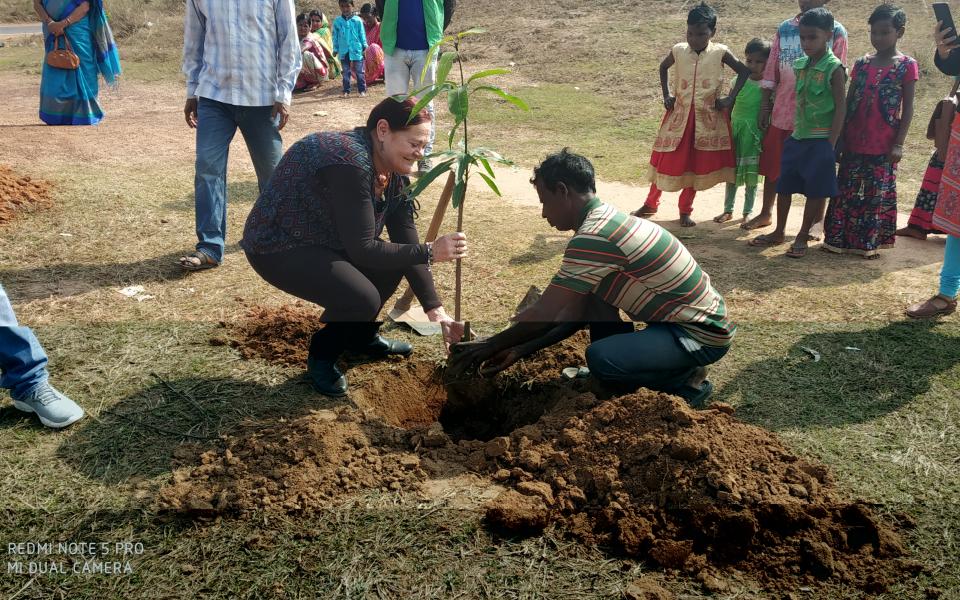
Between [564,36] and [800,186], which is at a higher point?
[564,36]

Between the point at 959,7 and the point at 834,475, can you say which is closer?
the point at 834,475

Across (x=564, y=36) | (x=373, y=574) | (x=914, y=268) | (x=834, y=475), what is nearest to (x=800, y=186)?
(x=914, y=268)

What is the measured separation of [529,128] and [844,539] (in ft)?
24.0

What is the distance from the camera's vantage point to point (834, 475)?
269cm

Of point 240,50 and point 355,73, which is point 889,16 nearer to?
point 240,50

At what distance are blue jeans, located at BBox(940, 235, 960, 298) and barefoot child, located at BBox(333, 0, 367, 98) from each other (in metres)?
8.93

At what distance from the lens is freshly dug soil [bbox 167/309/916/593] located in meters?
2.30

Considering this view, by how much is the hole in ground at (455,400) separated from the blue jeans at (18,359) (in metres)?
1.24

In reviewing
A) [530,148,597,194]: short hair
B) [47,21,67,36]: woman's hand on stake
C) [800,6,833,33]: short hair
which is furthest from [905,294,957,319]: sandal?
[47,21,67,36]: woman's hand on stake

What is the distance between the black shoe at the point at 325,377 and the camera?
321 cm

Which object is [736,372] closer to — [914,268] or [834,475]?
[834,475]

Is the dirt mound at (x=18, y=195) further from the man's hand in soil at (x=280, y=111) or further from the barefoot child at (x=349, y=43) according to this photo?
the barefoot child at (x=349, y=43)

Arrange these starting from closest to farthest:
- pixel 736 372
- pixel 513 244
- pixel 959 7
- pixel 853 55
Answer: pixel 736 372, pixel 513 244, pixel 853 55, pixel 959 7

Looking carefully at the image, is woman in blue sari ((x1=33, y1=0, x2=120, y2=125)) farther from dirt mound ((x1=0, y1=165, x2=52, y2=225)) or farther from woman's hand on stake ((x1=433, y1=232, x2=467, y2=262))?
woman's hand on stake ((x1=433, y1=232, x2=467, y2=262))
